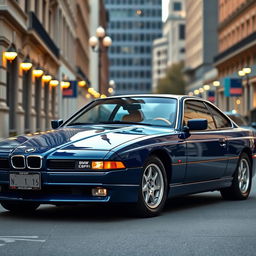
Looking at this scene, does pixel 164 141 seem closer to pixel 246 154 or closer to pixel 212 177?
pixel 212 177

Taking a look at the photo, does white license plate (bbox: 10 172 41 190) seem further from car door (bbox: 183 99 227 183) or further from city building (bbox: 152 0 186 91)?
city building (bbox: 152 0 186 91)

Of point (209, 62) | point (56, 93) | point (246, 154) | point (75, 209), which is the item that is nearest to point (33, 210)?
point (75, 209)

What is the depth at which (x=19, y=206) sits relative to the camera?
31.1 ft

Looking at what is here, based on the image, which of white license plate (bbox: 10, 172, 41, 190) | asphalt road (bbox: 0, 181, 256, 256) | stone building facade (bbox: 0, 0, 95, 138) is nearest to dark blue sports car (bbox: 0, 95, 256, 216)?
white license plate (bbox: 10, 172, 41, 190)

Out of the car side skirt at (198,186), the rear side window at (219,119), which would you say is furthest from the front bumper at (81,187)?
the rear side window at (219,119)

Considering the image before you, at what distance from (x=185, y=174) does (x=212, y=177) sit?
0.90 meters

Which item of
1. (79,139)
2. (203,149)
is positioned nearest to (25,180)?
(79,139)

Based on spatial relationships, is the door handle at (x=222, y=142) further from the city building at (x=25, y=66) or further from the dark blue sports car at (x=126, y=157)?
the city building at (x=25, y=66)

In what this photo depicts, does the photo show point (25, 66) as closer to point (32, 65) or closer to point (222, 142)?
point (32, 65)

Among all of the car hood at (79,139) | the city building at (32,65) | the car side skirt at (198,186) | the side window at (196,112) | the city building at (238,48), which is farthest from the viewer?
the city building at (238,48)

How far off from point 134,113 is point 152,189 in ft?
4.34

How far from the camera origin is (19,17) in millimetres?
30031

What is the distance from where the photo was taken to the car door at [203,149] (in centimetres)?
996

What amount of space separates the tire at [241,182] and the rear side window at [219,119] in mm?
525
